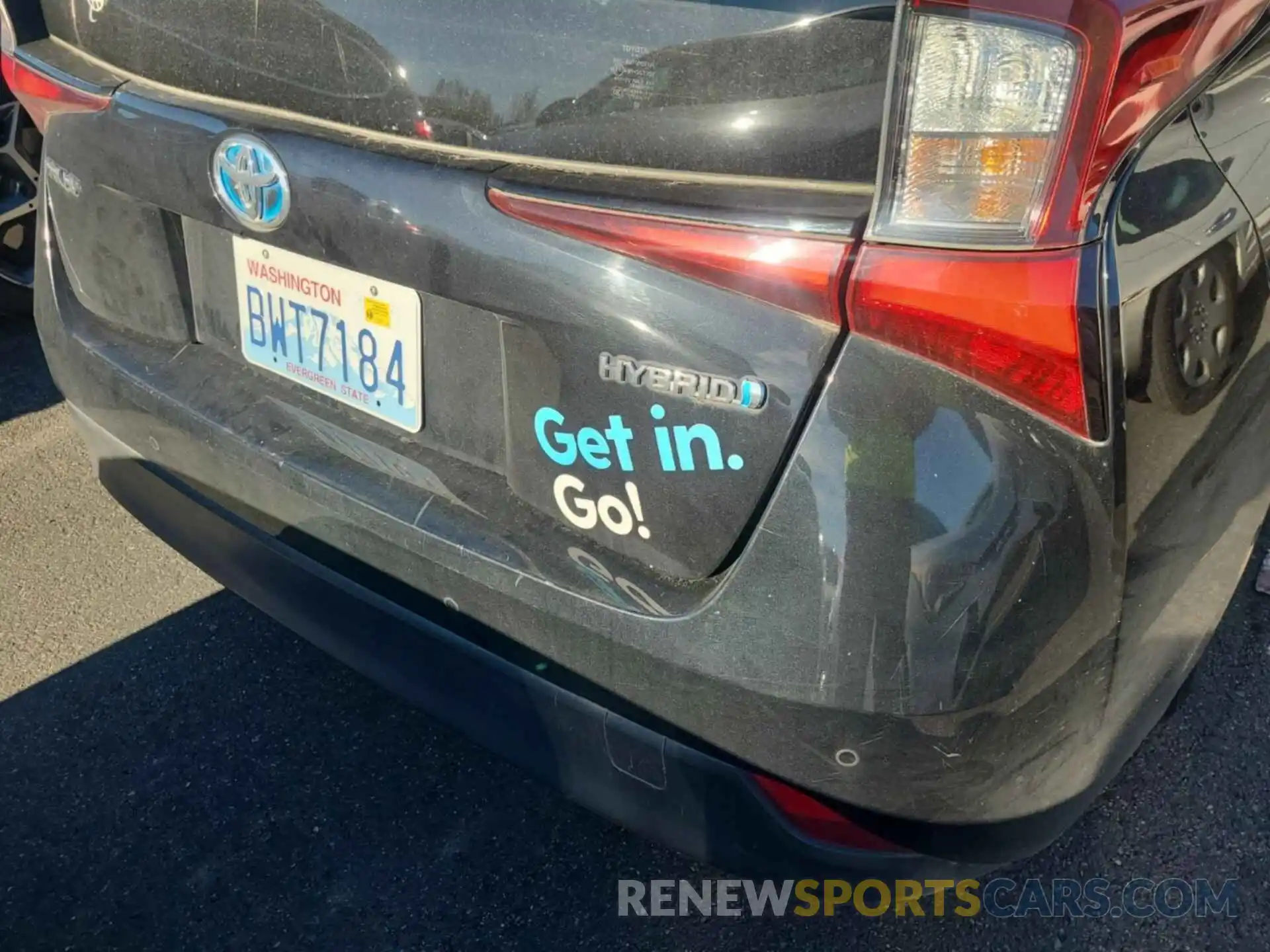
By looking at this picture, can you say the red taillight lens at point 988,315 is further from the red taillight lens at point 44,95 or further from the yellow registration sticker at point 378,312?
the red taillight lens at point 44,95

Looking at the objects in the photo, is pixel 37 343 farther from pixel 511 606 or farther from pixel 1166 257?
pixel 1166 257

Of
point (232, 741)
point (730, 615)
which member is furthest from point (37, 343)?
point (730, 615)

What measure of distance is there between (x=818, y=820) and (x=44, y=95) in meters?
1.69

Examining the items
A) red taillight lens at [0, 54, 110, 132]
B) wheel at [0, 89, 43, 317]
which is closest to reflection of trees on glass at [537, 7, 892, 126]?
red taillight lens at [0, 54, 110, 132]

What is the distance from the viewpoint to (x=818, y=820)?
4.94 ft

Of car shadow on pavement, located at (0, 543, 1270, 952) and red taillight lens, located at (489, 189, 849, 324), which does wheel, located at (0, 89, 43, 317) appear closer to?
car shadow on pavement, located at (0, 543, 1270, 952)

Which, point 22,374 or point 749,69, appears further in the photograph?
point 22,374

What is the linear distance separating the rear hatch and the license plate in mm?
17

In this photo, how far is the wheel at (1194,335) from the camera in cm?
135

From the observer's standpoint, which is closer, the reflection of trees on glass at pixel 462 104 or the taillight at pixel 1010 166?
the taillight at pixel 1010 166

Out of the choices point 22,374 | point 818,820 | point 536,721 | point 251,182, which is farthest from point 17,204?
point 818,820

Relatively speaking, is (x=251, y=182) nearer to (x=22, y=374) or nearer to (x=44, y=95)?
(x=44, y=95)

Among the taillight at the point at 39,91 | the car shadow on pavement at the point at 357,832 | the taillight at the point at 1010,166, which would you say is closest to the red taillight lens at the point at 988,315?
the taillight at the point at 1010,166

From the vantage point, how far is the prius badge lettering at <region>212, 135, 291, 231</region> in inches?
62.0
